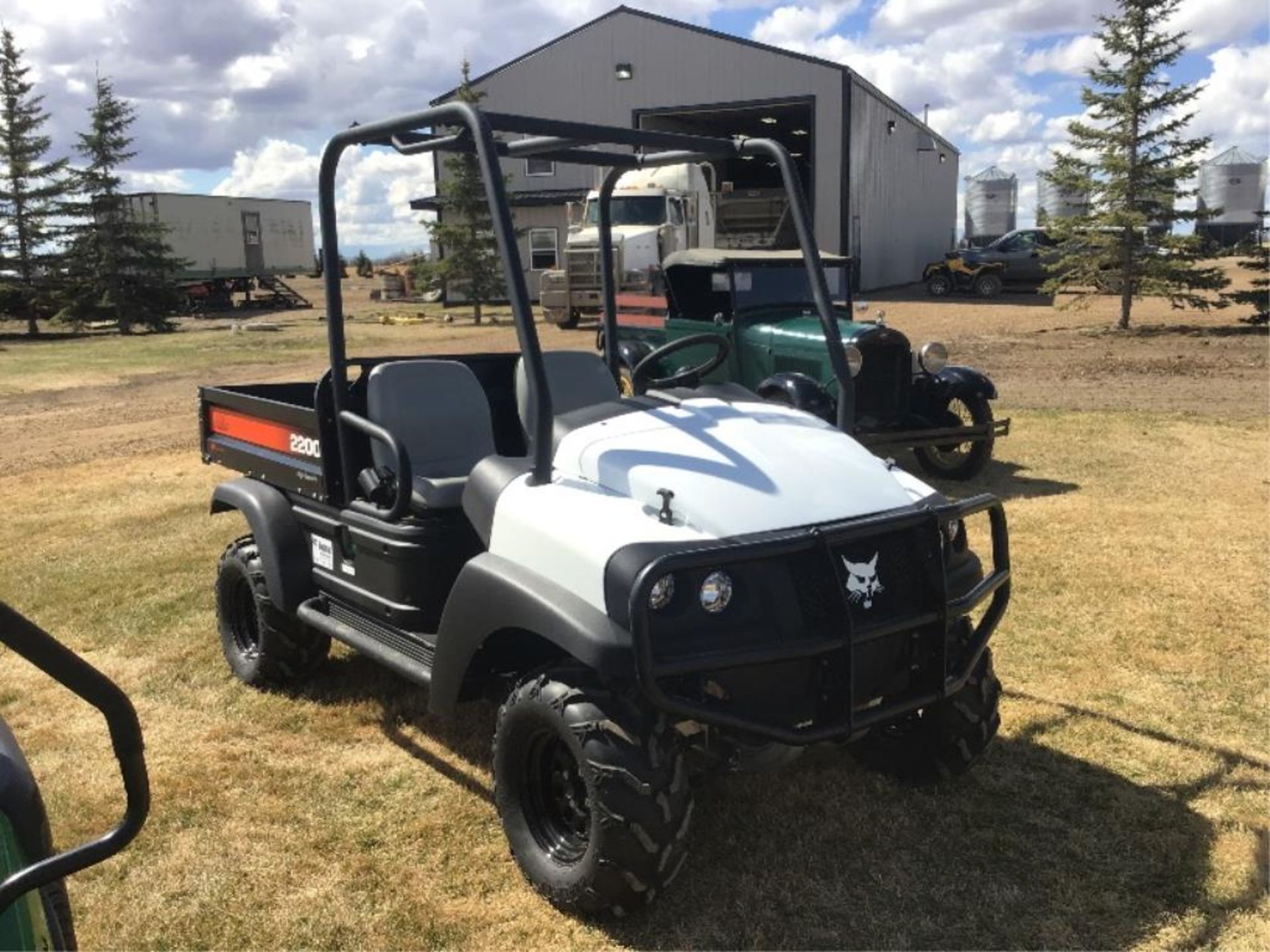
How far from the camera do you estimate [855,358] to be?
8273 millimetres

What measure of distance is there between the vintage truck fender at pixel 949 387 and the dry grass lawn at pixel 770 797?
1.75 m

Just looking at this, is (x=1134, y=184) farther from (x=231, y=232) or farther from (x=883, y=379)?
(x=231, y=232)

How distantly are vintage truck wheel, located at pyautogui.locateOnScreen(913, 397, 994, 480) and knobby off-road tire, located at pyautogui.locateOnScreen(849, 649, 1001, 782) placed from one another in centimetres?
479

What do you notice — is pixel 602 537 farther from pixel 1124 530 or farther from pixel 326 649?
pixel 1124 530

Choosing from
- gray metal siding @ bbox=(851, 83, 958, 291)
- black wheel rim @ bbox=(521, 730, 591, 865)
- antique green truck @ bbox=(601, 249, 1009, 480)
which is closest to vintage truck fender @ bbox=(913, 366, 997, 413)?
antique green truck @ bbox=(601, 249, 1009, 480)

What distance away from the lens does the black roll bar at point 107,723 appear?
1319mm

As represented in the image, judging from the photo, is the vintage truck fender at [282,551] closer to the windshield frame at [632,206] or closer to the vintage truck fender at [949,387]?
the vintage truck fender at [949,387]

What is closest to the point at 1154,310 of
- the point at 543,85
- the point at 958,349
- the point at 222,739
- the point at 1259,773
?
the point at 958,349

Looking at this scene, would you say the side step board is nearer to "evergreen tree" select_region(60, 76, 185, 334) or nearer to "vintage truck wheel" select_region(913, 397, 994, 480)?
"vintage truck wheel" select_region(913, 397, 994, 480)

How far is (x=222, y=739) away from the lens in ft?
14.0

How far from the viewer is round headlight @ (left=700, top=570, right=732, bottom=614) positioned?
2775mm

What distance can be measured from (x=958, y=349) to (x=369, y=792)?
51.1ft

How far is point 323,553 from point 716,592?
205 centimetres

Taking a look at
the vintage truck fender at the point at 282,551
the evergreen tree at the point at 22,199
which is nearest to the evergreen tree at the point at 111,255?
the evergreen tree at the point at 22,199
